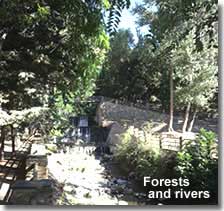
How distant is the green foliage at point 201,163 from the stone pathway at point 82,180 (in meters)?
0.34

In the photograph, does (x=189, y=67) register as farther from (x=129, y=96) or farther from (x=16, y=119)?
(x=16, y=119)

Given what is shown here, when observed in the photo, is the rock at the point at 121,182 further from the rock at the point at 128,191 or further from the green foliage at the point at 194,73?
the green foliage at the point at 194,73

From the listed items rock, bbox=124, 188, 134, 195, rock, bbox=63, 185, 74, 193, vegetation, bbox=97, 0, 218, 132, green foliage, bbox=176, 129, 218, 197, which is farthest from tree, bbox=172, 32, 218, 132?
rock, bbox=63, 185, 74, 193

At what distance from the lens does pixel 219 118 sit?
1.82 m

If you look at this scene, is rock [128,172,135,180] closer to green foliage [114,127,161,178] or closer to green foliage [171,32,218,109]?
green foliage [114,127,161,178]

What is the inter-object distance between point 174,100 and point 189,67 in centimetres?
18

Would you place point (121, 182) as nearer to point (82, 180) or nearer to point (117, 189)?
point (117, 189)

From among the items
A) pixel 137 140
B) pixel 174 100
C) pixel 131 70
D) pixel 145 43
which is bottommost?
pixel 137 140

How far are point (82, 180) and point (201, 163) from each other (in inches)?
24.6

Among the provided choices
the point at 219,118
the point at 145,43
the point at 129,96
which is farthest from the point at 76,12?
the point at 219,118

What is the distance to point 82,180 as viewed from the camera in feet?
6.42

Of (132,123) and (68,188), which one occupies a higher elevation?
(132,123)

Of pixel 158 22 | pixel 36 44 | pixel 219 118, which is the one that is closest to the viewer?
pixel 158 22


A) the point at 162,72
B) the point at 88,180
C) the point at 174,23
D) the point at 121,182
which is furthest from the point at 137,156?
the point at 174,23
